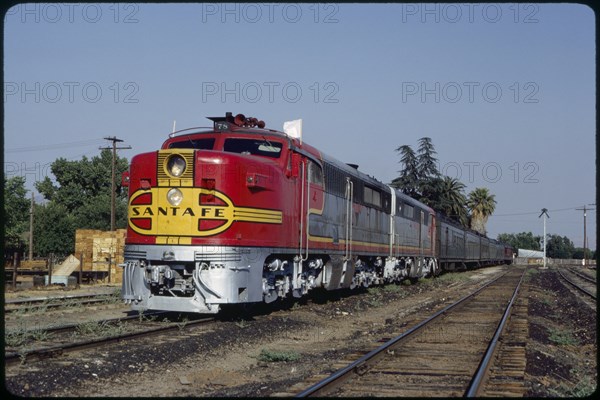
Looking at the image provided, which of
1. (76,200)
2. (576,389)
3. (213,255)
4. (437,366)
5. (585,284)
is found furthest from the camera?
(76,200)

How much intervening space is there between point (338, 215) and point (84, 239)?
54.3 feet

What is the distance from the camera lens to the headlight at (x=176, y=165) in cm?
1180

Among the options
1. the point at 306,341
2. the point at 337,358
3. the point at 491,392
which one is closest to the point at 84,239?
the point at 306,341

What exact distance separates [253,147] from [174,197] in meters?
2.39

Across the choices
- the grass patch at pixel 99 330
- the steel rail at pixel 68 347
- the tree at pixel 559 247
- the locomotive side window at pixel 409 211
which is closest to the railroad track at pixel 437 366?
the steel rail at pixel 68 347

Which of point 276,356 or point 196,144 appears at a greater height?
point 196,144

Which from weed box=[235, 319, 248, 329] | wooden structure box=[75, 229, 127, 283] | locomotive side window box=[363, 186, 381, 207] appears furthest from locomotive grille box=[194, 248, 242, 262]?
wooden structure box=[75, 229, 127, 283]

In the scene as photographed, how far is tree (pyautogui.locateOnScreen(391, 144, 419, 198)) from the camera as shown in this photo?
85.4m

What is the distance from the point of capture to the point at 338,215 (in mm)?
17141

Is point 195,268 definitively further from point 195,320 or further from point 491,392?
point 491,392

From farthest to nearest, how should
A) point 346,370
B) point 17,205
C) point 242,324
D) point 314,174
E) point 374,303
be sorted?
1. point 17,205
2. point 374,303
3. point 314,174
4. point 242,324
5. point 346,370

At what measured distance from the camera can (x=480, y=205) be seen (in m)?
92.9

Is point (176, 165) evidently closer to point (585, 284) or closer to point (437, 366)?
point (437, 366)

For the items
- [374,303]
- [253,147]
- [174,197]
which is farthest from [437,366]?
[374,303]
